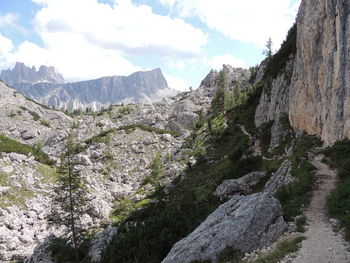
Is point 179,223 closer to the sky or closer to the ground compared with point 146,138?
closer to the ground

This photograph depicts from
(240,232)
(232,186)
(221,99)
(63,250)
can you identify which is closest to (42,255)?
(63,250)

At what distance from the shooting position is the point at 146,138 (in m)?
119

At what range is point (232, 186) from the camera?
30.8 m

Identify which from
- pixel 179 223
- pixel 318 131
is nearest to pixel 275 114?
pixel 318 131

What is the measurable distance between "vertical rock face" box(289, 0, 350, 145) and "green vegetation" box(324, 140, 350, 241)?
6.15 feet

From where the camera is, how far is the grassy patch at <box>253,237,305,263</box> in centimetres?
1198

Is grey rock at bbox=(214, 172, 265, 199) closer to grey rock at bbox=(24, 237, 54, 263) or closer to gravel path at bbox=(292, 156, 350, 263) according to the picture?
gravel path at bbox=(292, 156, 350, 263)

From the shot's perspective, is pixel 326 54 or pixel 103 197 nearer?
pixel 326 54

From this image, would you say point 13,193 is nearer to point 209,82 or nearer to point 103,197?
point 103,197

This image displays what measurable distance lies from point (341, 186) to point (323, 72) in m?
21.8

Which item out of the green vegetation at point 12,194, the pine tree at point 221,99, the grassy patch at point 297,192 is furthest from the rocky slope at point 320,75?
the pine tree at point 221,99

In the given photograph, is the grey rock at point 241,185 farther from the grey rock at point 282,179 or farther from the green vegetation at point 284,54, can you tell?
the green vegetation at point 284,54

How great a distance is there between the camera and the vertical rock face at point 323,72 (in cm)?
2748

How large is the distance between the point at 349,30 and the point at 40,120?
617 ft
